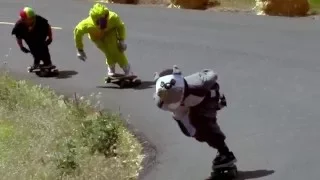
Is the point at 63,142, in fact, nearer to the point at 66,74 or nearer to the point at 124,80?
the point at 124,80

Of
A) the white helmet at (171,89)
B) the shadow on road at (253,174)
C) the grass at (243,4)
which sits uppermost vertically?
the white helmet at (171,89)

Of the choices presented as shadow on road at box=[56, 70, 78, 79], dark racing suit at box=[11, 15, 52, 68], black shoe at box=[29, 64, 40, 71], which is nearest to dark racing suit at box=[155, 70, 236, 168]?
shadow on road at box=[56, 70, 78, 79]

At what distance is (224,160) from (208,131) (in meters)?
0.34

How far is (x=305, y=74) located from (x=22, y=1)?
13265 millimetres

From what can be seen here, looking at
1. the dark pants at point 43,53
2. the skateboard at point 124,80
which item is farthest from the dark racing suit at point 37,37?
the skateboard at point 124,80

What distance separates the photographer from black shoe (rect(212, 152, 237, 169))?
9195mm

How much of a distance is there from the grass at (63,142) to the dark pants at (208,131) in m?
1.16

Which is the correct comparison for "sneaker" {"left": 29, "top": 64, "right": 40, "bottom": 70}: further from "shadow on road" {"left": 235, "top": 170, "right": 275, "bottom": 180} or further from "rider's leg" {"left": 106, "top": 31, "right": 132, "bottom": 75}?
"shadow on road" {"left": 235, "top": 170, "right": 275, "bottom": 180}

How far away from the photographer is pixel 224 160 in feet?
30.2

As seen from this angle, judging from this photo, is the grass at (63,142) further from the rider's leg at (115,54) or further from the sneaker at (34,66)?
the sneaker at (34,66)

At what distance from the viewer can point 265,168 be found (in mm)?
9422

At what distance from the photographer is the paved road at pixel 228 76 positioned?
10008 mm

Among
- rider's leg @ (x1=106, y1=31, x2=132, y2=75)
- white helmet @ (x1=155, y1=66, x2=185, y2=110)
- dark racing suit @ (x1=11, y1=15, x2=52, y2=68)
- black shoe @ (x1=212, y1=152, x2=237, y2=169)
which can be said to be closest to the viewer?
white helmet @ (x1=155, y1=66, x2=185, y2=110)

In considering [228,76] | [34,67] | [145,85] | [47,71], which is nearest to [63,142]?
[145,85]
